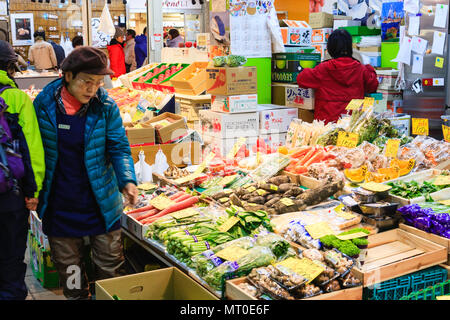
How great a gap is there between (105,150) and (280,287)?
1.36 meters

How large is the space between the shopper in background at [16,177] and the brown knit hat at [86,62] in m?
0.36

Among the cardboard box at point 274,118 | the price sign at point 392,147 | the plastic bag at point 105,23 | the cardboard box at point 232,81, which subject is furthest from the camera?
the plastic bag at point 105,23

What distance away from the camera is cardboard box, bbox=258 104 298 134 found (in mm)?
6184

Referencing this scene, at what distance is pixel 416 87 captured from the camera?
7746 millimetres

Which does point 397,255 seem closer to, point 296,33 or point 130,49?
point 296,33

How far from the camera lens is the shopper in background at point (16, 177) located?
2957mm

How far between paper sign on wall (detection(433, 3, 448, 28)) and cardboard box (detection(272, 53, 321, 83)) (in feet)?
6.51

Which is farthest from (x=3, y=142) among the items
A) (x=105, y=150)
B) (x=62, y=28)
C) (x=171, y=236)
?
(x=62, y=28)

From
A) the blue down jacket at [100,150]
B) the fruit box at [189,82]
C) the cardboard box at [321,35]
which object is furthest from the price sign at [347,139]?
the cardboard box at [321,35]

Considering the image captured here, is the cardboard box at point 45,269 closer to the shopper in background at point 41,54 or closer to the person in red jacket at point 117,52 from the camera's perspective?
the shopper in background at point 41,54

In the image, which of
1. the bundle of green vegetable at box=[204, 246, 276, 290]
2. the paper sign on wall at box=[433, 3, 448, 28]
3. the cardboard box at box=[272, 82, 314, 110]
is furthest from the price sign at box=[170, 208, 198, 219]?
the paper sign on wall at box=[433, 3, 448, 28]

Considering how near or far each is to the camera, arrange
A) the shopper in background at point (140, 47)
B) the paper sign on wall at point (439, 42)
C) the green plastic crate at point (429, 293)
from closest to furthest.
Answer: the green plastic crate at point (429, 293) → the paper sign on wall at point (439, 42) → the shopper in background at point (140, 47)

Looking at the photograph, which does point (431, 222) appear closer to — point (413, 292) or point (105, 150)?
point (413, 292)

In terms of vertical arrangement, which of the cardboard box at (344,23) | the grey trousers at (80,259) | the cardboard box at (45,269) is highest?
the cardboard box at (344,23)
